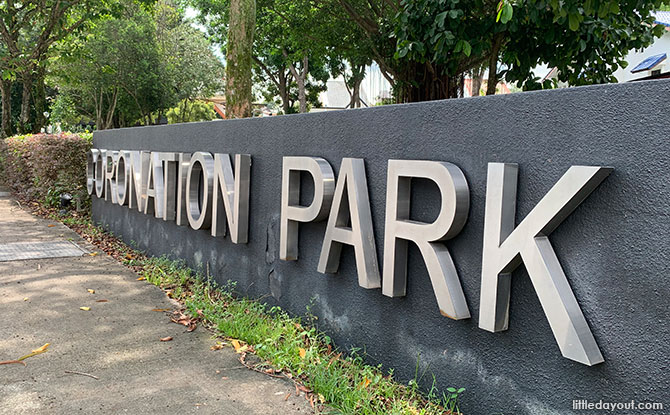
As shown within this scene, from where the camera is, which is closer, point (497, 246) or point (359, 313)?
point (497, 246)

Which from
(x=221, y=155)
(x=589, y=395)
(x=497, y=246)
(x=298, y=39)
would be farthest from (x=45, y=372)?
(x=298, y=39)

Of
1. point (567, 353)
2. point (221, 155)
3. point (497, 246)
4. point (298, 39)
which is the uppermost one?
point (298, 39)

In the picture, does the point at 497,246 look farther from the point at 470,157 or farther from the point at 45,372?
the point at 45,372

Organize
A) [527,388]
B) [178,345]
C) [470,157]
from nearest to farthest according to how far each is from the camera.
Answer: [527,388]
[470,157]
[178,345]

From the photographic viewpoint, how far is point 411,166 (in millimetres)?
3533

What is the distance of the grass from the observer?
3432mm

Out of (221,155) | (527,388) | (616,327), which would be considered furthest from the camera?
(221,155)

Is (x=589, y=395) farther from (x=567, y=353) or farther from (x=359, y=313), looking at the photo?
(x=359, y=313)

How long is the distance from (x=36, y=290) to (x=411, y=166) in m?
4.12

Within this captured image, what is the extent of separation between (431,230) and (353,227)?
2.38 ft

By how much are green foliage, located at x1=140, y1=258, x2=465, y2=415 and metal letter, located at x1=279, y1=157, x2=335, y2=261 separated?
60 cm

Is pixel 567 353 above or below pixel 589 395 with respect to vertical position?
above

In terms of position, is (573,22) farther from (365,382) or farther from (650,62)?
(650,62)

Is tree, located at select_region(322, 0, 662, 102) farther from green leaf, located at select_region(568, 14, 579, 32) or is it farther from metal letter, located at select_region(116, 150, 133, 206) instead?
metal letter, located at select_region(116, 150, 133, 206)
